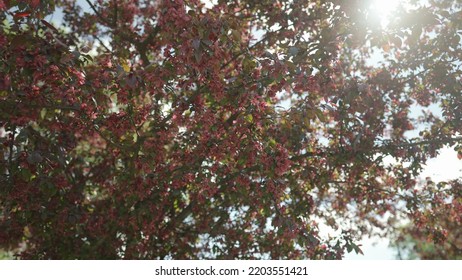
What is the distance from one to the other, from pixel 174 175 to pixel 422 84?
4745 millimetres

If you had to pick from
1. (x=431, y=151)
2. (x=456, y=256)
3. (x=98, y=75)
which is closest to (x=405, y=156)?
(x=431, y=151)

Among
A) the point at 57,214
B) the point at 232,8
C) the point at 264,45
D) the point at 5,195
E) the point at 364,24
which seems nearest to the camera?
the point at 364,24

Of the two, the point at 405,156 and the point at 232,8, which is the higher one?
the point at 232,8

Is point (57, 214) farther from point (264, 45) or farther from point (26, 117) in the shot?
point (264, 45)

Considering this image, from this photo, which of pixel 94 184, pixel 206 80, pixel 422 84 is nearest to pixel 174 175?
pixel 206 80

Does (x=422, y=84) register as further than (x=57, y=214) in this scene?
Yes

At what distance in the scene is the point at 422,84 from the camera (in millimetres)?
7680

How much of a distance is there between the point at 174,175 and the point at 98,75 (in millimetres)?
Answer: 1836

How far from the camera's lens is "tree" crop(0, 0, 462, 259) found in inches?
176

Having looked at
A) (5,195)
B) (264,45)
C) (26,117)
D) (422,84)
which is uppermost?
(264,45)

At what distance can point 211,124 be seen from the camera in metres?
4.89

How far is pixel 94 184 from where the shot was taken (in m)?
8.32

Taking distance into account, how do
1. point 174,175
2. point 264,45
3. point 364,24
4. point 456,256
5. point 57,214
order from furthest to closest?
point 456,256
point 264,45
point 57,214
point 174,175
point 364,24

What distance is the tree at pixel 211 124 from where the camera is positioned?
447 cm
